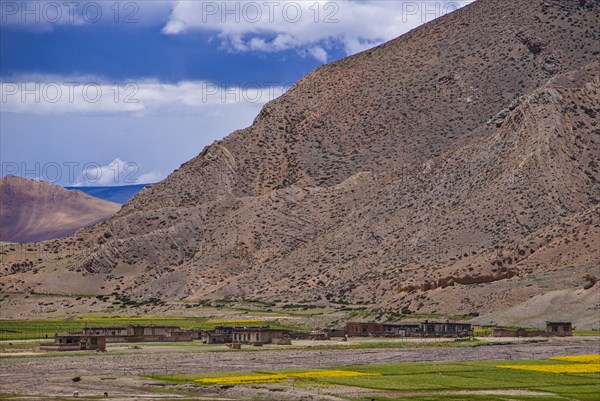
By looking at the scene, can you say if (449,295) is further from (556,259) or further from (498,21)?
(498,21)

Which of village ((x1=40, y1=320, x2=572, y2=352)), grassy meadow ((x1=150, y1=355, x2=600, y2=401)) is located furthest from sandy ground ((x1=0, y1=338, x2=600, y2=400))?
village ((x1=40, y1=320, x2=572, y2=352))

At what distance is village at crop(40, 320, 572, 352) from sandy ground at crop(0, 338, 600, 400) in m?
5.41

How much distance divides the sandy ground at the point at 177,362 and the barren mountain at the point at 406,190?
31.4 m

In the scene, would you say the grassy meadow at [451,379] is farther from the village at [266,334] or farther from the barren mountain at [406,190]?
the barren mountain at [406,190]

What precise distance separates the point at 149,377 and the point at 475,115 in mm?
111522

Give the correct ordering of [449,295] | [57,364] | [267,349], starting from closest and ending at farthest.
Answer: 1. [57,364]
2. [267,349]
3. [449,295]

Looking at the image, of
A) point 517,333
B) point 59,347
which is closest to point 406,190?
point 517,333

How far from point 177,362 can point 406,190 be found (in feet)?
262

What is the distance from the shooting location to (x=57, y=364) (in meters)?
90.6

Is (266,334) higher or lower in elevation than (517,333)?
higher

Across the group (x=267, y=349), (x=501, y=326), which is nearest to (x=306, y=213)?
(x=501, y=326)

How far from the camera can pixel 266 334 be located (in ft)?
363

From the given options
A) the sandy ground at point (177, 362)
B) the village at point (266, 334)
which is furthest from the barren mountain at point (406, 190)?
the sandy ground at point (177, 362)

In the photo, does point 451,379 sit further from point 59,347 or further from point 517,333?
point 59,347
